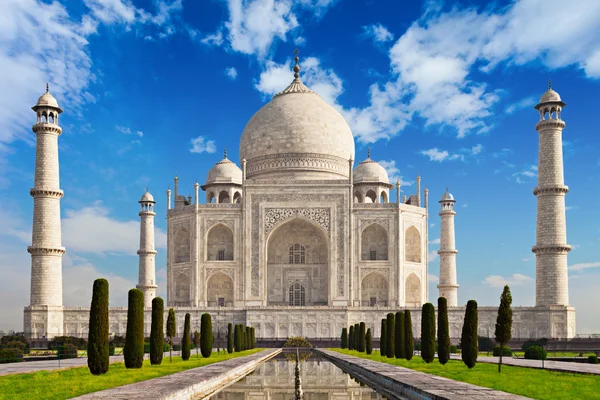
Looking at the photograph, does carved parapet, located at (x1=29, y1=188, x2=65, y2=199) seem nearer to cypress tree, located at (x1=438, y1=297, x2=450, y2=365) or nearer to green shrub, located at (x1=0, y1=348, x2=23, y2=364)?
green shrub, located at (x1=0, y1=348, x2=23, y2=364)

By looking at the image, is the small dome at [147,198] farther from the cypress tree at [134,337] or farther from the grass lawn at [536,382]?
the grass lawn at [536,382]

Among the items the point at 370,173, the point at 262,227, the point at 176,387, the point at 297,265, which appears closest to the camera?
the point at 176,387

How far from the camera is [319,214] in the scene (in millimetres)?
36594

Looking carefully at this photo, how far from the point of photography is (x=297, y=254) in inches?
1499

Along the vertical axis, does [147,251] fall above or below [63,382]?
above

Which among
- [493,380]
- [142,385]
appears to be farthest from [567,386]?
[142,385]

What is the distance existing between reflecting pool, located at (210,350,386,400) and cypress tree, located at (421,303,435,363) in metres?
2.92

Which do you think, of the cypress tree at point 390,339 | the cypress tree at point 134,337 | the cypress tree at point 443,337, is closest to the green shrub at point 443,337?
the cypress tree at point 443,337

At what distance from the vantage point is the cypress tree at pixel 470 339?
1545 centimetres

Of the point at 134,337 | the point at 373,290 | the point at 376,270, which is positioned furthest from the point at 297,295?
the point at 134,337

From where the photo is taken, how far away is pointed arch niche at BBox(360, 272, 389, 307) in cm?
3659

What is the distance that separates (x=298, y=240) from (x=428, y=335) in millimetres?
20894

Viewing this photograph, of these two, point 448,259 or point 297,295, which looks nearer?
point 297,295

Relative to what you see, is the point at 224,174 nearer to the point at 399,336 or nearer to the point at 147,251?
the point at 147,251
